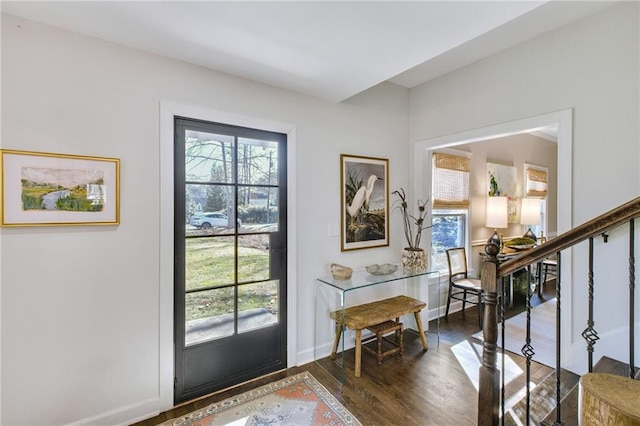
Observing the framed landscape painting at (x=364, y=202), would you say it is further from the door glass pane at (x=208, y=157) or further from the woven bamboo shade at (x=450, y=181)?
the door glass pane at (x=208, y=157)

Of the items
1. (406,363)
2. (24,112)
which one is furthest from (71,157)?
(406,363)

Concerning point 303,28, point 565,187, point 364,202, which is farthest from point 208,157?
point 565,187

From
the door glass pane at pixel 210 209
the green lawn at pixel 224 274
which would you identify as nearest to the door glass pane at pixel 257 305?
the green lawn at pixel 224 274

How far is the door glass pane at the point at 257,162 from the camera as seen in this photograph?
241cm

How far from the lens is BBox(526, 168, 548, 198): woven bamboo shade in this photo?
502 centimetres

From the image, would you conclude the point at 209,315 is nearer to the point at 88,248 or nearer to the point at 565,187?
the point at 88,248

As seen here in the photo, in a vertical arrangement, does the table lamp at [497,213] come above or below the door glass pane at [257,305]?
above

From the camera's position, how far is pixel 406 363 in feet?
8.84

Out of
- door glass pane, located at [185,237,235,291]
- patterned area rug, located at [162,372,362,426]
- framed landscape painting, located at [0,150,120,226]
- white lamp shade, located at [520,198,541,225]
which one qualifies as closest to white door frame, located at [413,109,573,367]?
patterned area rug, located at [162,372,362,426]

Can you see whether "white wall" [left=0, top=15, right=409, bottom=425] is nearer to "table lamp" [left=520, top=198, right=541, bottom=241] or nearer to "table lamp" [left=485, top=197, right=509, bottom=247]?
"table lamp" [left=485, top=197, right=509, bottom=247]

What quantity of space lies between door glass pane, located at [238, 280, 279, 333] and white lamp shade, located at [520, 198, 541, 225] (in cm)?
441

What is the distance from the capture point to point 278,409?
2.07m

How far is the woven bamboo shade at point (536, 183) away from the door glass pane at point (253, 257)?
4774 mm

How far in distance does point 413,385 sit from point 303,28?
272 centimetres
